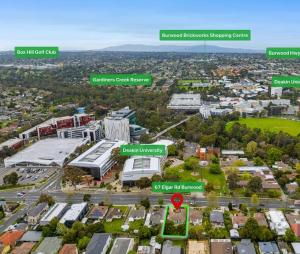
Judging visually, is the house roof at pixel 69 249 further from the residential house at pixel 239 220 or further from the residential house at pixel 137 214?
the residential house at pixel 239 220

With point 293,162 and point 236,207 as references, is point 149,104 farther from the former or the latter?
point 236,207

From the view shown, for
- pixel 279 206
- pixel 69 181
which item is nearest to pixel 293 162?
pixel 279 206

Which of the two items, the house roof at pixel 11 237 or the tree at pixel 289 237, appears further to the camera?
the house roof at pixel 11 237

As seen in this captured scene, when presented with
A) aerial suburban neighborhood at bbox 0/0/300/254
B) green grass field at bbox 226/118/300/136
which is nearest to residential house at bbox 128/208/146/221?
aerial suburban neighborhood at bbox 0/0/300/254

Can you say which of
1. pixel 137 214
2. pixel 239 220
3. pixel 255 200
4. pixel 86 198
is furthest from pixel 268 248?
pixel 86 198

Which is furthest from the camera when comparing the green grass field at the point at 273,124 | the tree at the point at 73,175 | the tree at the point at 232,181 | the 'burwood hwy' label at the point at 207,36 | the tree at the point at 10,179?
the green grass field at the point at 273,124

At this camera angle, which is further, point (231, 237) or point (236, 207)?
point (236, 207)

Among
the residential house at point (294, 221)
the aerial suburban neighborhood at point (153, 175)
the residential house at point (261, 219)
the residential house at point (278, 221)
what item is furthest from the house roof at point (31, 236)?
the residential house at point (294, 221)
